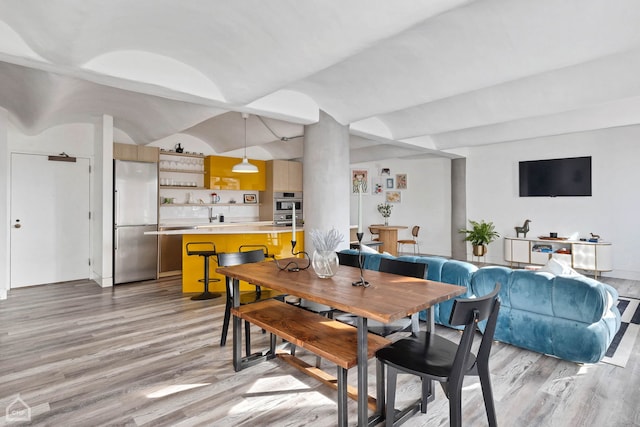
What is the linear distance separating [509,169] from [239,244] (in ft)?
19.4

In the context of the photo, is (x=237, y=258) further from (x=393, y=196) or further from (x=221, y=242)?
(x=393, y=196)

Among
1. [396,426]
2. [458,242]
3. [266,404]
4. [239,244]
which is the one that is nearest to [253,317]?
[266,404]

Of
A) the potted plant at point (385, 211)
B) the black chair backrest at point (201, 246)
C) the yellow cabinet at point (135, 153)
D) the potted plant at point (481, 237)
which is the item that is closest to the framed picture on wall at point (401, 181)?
the potted plant at point (385, 211)

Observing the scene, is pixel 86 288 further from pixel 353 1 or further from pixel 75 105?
pixel 353 1

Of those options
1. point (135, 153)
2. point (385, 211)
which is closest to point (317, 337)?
point (135, 153)

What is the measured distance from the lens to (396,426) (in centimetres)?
198

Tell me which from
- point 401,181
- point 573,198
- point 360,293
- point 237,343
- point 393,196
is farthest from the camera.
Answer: point 393,196

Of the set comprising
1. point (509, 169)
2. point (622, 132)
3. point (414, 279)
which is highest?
point (622, 132)

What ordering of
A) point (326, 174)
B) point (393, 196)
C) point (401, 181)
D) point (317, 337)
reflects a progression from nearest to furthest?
point (317, 337) → point (326, 174) → point (401, 181) → point (393, 196)

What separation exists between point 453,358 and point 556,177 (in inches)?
257

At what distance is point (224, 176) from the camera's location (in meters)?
7.44

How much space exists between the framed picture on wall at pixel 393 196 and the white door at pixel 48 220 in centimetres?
694

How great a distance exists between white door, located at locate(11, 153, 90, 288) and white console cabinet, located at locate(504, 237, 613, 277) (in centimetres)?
790

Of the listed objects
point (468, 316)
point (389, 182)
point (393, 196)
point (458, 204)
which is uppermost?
point (389, 182)
